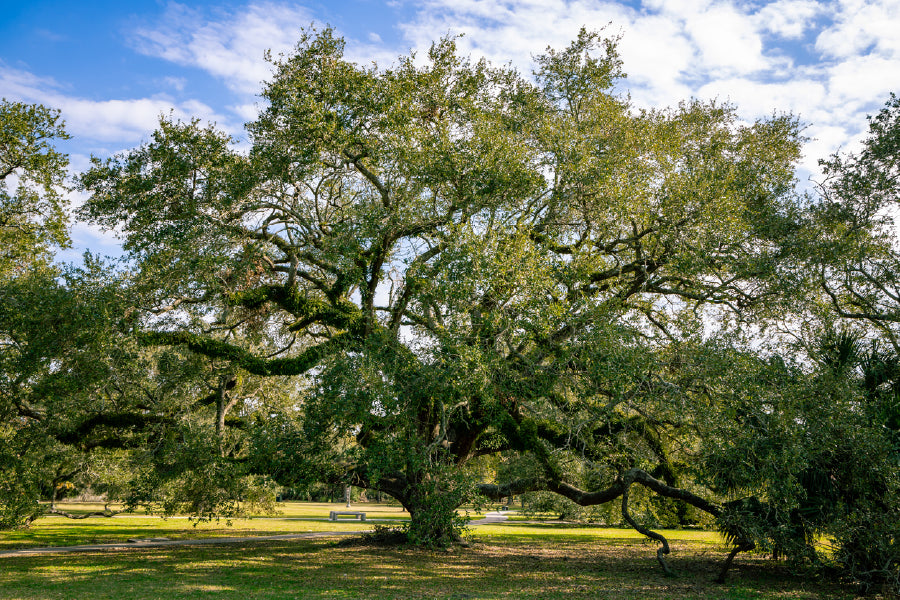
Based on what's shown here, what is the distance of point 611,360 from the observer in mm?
10555

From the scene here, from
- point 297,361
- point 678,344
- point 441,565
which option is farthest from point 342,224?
point 441,565

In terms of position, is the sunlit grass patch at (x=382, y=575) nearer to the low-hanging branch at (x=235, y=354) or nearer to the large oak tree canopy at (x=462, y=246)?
the large oak tree canopy at (x=462, y=246)

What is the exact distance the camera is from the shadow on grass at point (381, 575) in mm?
10602

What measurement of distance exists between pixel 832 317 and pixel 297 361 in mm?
13648

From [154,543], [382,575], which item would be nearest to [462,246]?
[382,575]

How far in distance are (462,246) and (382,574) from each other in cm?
770

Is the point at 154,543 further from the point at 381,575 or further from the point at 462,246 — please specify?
the point at 462,246

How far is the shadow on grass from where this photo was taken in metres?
10.6

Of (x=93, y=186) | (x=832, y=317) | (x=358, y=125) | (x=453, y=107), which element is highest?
(x=453, y=107)

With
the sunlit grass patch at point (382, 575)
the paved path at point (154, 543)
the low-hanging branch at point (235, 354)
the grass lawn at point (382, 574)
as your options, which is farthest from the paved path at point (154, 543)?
the low-hanging branch at point (235, 354)

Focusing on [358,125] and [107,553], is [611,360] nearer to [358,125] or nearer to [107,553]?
[358,125]

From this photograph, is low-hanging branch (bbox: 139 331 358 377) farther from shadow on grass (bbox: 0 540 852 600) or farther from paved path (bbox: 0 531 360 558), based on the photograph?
paved path (bbox: 0 531 360 558)

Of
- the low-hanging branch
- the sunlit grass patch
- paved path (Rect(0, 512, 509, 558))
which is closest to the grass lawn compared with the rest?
the sunlit grass patch

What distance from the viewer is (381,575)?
41.9 feet
